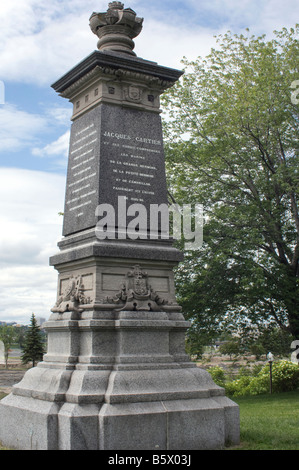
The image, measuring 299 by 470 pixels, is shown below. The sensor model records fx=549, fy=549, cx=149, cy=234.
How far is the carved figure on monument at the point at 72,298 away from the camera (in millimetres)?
8016

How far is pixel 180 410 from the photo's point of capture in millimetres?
7211

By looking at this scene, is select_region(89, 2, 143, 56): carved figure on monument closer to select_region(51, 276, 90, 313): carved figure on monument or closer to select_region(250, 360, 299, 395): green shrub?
select_region(51, 276, 90, 313): carved figure on monument

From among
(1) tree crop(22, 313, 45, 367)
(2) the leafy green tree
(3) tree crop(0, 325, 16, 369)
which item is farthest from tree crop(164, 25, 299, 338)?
(3) tree crop(0, 325, 16, 369)

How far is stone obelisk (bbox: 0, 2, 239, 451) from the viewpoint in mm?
7000

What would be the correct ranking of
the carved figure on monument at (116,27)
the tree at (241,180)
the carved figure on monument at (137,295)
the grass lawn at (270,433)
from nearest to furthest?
1. the grass lawn at (270,433)
2. the carved figure on monument at (137,295)
3. the carved figure on monument at (116,27)
4. the tree at (241,180)

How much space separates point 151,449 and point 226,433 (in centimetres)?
124

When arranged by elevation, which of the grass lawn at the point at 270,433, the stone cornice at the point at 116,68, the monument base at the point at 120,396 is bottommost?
the grass lawn at the point at 270,433

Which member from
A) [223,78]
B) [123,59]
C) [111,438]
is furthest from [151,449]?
[223,78]

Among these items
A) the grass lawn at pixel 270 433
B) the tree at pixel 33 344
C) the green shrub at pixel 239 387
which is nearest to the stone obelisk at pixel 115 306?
the grass lawn at pixel 270 433

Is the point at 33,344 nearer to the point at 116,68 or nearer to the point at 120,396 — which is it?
the point at 116,68

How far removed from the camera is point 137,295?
8.01 metres

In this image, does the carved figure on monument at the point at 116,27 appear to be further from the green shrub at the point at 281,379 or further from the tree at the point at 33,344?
the tree at the point at 33,344

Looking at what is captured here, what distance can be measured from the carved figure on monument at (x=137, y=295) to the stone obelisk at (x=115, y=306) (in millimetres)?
16

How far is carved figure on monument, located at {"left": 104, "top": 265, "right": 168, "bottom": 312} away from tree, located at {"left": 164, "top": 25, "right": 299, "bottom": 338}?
9692mm
